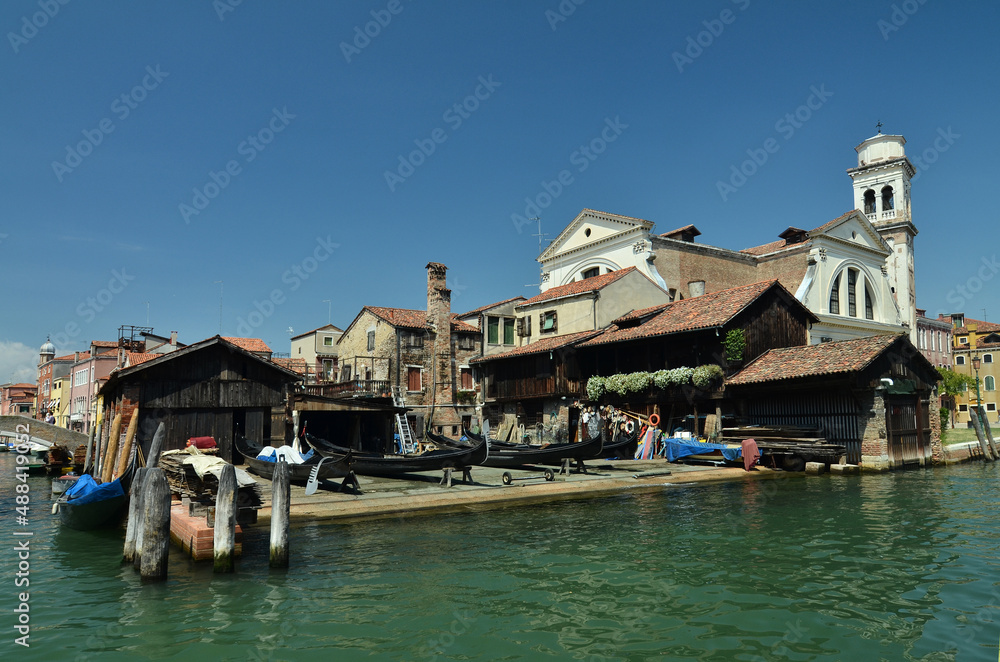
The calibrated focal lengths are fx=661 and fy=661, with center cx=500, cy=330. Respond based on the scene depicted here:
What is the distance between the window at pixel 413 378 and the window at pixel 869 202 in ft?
111

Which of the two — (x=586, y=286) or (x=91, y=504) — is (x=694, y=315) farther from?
(x=91, y=504)

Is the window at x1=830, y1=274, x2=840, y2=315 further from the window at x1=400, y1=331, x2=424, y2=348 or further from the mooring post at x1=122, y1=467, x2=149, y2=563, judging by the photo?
the mooring post at x1=122, y1=467, x2=149, y2=563

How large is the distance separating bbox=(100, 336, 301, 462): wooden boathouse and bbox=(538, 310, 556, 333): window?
15441 mm

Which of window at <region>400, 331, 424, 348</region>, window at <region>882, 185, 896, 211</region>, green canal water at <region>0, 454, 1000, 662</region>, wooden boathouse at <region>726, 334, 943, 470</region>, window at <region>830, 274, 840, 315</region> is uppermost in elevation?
window at <region>882, 185, 896, 211</region>

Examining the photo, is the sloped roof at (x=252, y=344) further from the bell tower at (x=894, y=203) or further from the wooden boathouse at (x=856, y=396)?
the bell tower at (x=894, y=203)

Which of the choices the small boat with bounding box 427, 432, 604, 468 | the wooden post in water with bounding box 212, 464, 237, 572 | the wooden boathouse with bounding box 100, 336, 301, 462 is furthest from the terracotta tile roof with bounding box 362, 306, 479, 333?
the wooden post in water with bounding box 212, 464, 237, 572

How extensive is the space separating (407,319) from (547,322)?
7.48 meters

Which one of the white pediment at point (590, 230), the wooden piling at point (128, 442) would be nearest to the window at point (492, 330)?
the white pediment at point (590, 230)

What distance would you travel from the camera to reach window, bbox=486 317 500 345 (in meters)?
36.2

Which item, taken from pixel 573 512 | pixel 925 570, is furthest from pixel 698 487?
pixel 925 570

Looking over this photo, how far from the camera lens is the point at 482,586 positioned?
8.83 meters

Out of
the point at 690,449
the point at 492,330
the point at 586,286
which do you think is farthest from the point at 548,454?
the point at 492,330

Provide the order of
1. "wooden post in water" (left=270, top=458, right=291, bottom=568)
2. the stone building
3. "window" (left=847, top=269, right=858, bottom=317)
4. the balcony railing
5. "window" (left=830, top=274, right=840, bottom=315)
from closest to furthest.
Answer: "wooden post in water" (left=270, top=458, right=291, bottom=568) → the balcony railing → the stone building → "window" (left=830, top=274, right=840, bottom=315) → "window" (left=847, top=269, right=858, bottom=317)

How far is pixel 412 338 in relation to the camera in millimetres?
34281
